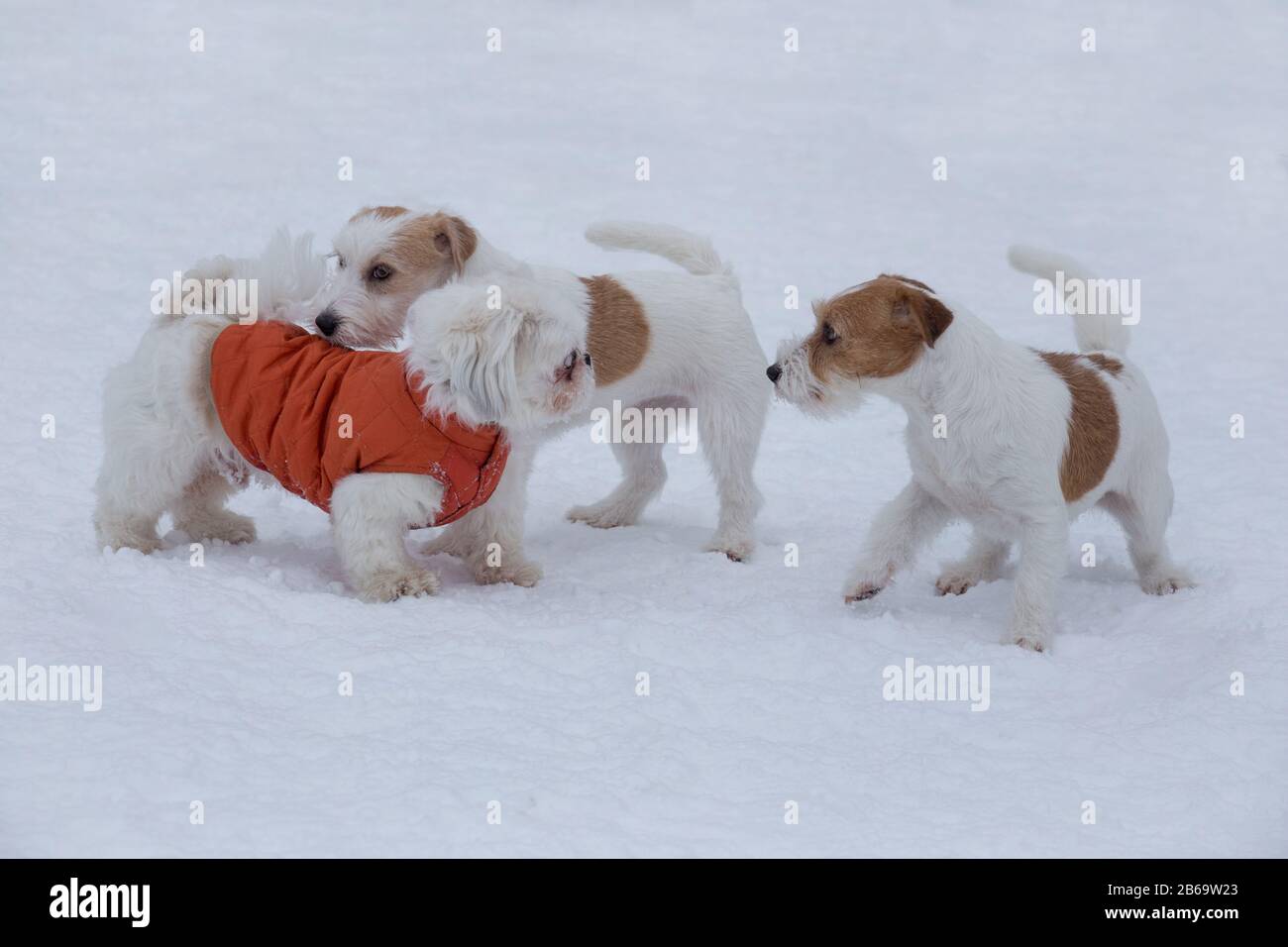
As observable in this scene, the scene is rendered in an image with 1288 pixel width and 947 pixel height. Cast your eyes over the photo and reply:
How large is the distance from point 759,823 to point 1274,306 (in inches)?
285

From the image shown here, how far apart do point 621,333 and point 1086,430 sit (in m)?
1.79

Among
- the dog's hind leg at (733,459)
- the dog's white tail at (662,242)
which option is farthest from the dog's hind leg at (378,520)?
the dog's white tail at (662,242)

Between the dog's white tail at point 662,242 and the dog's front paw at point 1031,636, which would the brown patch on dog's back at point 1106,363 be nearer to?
the dog's front paw at point 1031,636

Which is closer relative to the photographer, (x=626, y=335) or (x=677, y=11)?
(x=626, y=335)

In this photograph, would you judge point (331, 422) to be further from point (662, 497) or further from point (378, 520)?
point (662, 497)

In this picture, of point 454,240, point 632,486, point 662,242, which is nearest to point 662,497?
point 632,486

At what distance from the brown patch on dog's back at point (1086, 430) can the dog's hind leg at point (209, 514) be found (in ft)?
10.2

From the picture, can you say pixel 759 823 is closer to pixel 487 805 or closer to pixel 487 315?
pixel 487 805

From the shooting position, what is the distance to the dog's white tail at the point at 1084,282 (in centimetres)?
518

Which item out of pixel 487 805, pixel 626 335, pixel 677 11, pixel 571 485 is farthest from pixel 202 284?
pixel 677 11

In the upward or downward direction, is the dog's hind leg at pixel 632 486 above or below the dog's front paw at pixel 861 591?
above

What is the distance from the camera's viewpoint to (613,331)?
541cm

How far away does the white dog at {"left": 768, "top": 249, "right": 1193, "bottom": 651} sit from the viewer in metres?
4.61

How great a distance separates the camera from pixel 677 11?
13.8 m
